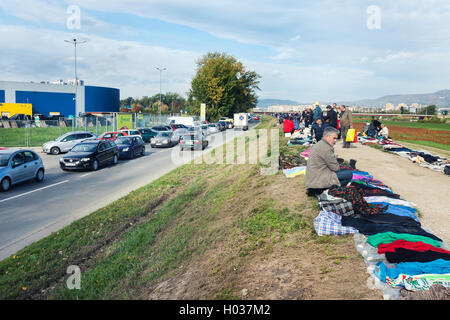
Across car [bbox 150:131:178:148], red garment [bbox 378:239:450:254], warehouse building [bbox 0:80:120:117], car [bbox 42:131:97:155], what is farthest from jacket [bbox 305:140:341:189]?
warehouse building [bbox 0:80:120:117]

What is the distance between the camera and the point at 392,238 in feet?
18.0

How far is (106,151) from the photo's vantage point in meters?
20.2

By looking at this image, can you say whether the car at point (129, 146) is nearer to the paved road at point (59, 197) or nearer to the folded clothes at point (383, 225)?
the paved road at point (59, 197)

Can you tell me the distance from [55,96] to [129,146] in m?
68.4

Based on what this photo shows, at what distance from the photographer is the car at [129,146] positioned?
23234mm

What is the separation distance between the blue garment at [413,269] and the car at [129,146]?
20.5 metres

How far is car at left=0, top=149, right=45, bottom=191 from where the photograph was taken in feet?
45.0

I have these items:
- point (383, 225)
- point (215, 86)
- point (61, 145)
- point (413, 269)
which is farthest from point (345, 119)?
point (215, 86)

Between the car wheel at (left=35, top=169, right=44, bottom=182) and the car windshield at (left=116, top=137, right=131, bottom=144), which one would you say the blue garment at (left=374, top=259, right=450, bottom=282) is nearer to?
the car wheel at (left=35, top=169, right=44, bottom=182)

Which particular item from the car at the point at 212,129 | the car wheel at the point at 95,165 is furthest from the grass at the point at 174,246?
the car at the point at 212,129
